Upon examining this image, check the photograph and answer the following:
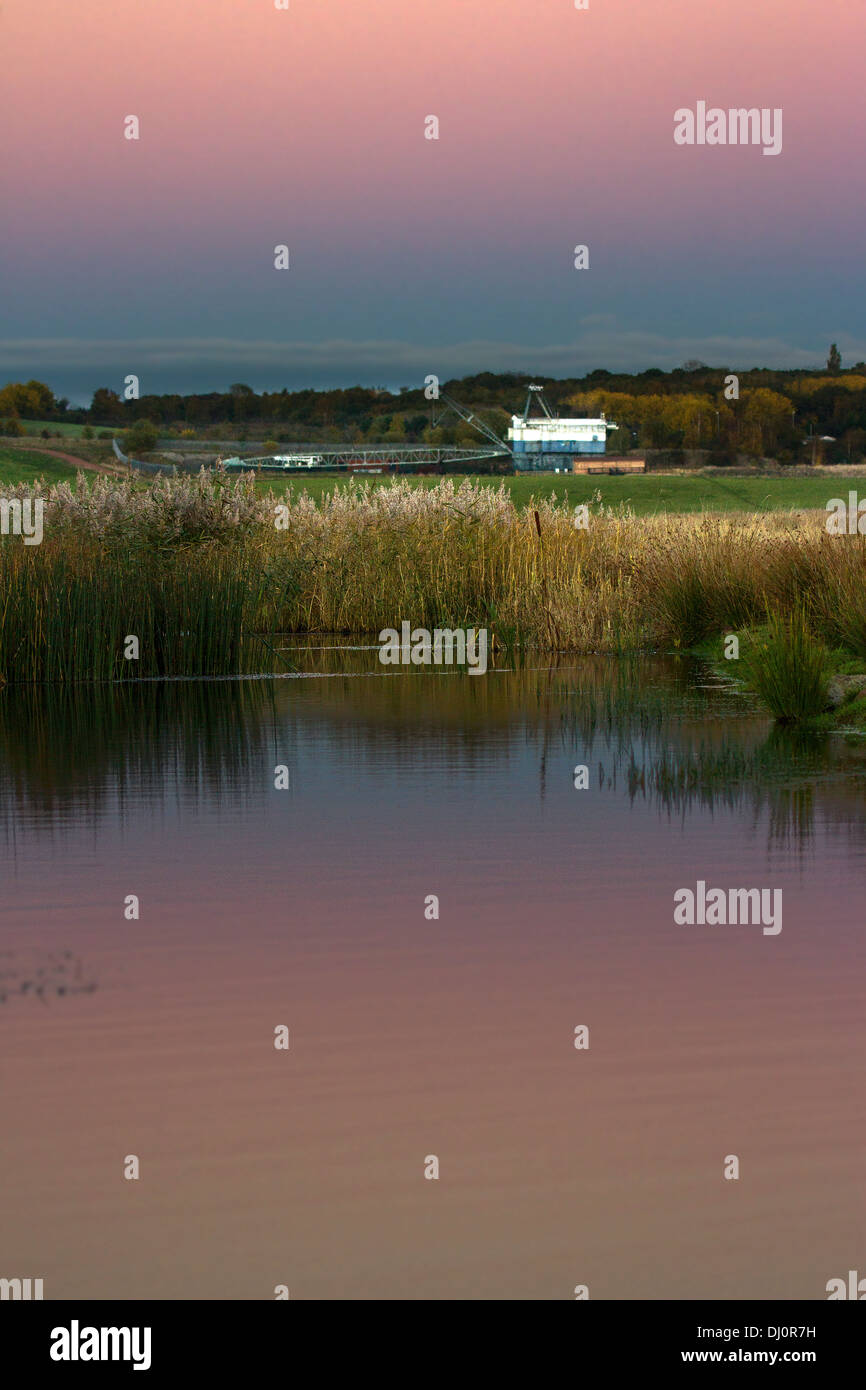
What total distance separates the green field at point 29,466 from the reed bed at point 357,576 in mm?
42752

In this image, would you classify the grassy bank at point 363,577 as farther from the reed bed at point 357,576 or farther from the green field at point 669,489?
the green field at point 669,489

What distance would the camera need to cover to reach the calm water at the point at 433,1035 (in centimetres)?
445

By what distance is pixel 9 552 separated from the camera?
62.1 ft

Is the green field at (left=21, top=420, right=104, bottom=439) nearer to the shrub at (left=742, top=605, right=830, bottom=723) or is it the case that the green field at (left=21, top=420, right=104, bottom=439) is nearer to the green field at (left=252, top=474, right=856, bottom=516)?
the green field at (left=252, top=474, right=856, bottom=516)

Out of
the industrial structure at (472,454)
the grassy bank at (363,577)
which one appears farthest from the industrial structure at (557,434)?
the grassy bank at (363,577)

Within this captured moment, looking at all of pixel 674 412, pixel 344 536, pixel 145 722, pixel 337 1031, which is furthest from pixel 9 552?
pixel 674 412
